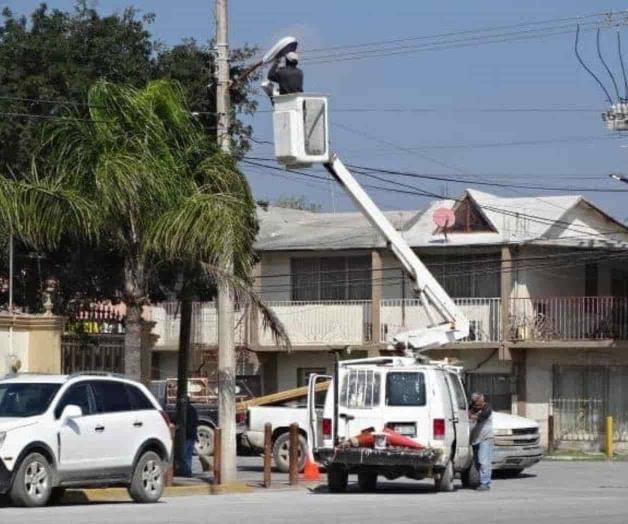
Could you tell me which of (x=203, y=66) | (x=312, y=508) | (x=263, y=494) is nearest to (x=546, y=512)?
(x=312, y=508)

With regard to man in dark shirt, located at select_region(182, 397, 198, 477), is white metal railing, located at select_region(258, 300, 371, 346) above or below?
above

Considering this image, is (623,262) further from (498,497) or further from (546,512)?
(546,512)

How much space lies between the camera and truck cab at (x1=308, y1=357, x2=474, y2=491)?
2403cm

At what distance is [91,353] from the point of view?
30.2 m

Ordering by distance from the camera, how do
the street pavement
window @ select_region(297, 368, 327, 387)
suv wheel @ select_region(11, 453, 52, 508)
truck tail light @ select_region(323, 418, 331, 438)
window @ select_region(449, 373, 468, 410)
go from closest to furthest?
the street pavement < suv wheel @ select_region(11, 453, 52, 508) < truck tail light @ select_region(323, 418, 331, 438) < window @ select_region(449, 373, 468, 410) < window @ select_region(297, 368, 327, 387)

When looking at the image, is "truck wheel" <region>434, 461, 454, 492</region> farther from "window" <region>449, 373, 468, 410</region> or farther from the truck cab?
"window" <region>449, 373, 468, 410</region>

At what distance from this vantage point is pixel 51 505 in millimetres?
20844

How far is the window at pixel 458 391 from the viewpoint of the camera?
25.6m

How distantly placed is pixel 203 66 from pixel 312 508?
58.7 feet

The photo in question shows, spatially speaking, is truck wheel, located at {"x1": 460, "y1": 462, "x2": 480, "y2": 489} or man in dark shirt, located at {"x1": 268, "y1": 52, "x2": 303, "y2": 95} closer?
man in dark shirt, located at {"x1": 268, "y1": 52, "x2": 303, "y2": 95}

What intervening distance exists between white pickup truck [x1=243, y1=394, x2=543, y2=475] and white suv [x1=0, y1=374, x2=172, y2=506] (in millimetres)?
9324

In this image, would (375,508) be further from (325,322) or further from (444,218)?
(325,322)

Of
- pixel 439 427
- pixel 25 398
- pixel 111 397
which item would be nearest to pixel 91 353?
pixel 439 427

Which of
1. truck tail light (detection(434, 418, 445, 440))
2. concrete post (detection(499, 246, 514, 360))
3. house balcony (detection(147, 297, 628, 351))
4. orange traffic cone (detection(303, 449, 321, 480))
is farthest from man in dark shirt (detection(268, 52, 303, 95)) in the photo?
concrete post (detection(499, 246, 514, 360))
